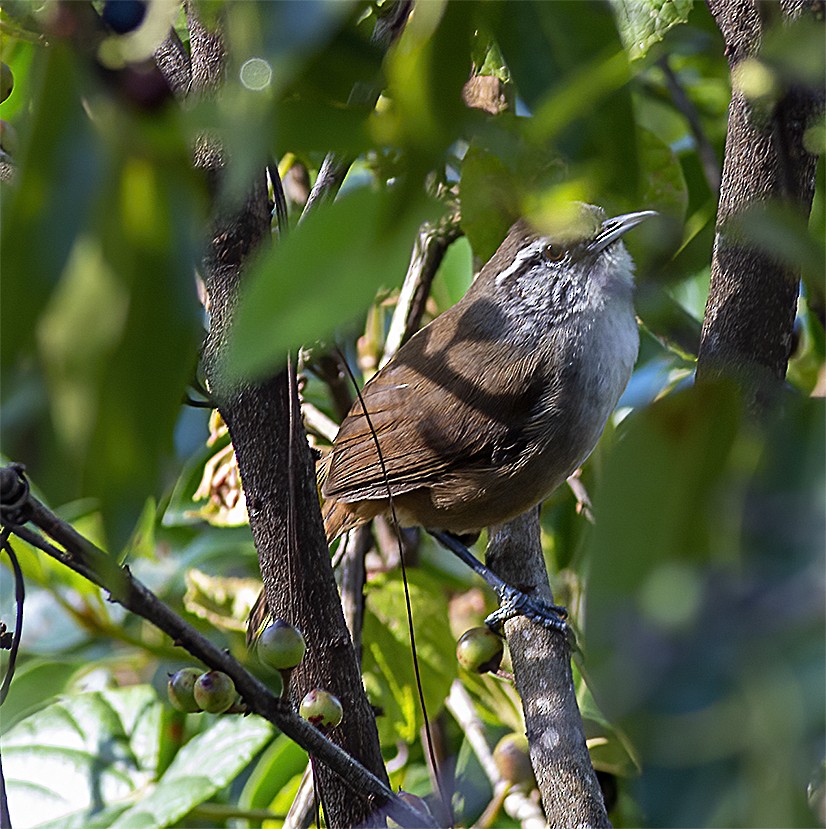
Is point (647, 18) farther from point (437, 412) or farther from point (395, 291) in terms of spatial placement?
point (437, 412)

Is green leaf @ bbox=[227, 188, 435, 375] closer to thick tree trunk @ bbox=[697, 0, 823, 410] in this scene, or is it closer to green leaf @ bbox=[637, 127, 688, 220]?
thick tree trunk @ bbox=[697, 0, 823, 410]

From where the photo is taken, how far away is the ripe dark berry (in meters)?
0.74

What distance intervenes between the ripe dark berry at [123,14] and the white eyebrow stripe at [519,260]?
270 centimetres

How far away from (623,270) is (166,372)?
9.50 ft

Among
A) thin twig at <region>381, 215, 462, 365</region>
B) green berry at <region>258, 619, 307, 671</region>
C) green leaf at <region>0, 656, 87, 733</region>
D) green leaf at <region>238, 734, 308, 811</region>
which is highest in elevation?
thin twig at <region>381, 215, 462, 365</region>

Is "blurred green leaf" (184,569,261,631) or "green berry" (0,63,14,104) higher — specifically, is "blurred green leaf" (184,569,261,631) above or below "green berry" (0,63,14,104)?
below

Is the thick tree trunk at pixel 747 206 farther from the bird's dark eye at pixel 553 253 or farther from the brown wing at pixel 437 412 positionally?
the bird's dark eye at pixel 553 253

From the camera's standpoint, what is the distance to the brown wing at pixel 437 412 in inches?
126

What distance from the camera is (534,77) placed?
30.2 inches

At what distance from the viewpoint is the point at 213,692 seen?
4.62 feet

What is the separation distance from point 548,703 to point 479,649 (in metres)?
0.36

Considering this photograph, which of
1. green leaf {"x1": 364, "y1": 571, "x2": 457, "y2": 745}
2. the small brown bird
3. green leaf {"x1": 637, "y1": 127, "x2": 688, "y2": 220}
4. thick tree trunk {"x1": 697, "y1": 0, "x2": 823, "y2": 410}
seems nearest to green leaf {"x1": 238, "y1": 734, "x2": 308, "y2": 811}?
green leaf {"x1": 364, "y1": 571, "x2": 457, "y2": 745}

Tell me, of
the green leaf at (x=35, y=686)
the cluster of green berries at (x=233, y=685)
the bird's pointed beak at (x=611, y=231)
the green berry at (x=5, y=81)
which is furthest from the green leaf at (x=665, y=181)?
the green leaf at (x=35, y=686)

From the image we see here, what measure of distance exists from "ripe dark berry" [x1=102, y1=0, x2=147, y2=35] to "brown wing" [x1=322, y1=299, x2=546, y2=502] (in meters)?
2.37
